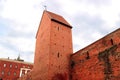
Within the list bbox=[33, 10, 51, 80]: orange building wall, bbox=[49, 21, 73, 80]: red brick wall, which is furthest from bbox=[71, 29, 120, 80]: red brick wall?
bbox=[33, 10, 51, 80]: orange building wall

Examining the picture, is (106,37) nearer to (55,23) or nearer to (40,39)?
(55,23)

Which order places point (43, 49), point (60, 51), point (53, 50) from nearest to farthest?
1. point (53, 50)
2. point (60, 51)
3. point (43, 49)

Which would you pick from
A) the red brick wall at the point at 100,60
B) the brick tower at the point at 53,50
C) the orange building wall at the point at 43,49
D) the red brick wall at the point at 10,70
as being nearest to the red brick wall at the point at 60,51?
the brick tower at the point at 53,50

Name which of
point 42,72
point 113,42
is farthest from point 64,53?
point 113,42

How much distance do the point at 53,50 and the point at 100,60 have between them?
6.13 m

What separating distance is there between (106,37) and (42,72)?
8688mm

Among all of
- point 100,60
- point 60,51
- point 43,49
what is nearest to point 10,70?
point 43,49

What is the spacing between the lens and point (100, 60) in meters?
13.8

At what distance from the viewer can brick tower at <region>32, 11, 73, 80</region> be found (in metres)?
17.0

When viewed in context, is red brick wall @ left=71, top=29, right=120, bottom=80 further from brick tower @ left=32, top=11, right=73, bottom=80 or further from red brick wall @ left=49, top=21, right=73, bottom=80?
brick tower @ left=32, top=11, right=73, bottom=80

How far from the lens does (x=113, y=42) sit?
13.0 metres

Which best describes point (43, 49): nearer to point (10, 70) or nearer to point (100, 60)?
point (100, 60)

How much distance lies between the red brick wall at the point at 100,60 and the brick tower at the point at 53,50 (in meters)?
1.80

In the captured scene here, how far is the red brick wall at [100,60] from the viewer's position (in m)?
12.4
